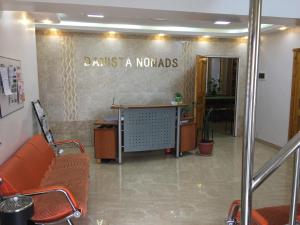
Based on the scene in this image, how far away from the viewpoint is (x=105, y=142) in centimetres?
503

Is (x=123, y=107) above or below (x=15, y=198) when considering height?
above

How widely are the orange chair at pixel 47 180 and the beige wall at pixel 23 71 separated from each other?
0.15m

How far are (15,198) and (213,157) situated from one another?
4032 millimetres

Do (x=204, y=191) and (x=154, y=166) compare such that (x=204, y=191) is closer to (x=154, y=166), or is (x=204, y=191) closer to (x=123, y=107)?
(x=154, y=166)

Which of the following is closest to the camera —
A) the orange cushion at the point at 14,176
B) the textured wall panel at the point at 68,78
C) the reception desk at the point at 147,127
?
the orange cushion at the point at 14,176

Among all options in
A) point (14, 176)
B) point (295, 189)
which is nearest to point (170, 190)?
point (14, 176)

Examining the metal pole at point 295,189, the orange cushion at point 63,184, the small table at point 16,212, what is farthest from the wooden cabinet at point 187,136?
the metal pole at point 295,189

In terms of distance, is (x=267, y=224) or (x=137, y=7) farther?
(x=137, y=7)

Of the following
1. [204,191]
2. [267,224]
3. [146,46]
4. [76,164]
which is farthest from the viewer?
[146,46]

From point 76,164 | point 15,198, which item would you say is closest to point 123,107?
point 76,164

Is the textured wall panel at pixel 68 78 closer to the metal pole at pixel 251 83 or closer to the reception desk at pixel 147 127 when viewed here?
the reception desk at pixel 147 127

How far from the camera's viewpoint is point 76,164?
3.54 m

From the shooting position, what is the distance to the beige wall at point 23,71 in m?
2.92

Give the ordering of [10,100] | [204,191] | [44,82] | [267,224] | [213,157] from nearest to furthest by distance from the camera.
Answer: [267,224], [10,100], [204,191], [213,157], [44,82]
